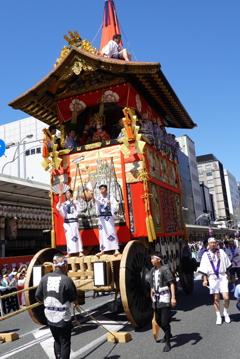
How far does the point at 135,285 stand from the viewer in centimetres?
618

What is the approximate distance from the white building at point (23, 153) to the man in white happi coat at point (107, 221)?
1822 cm

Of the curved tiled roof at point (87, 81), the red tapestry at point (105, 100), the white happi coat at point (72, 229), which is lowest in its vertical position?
the white happi coat at point (72, 229)

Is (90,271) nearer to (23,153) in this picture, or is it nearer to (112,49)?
(112,49)

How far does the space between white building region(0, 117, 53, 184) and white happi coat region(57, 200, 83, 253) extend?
1761cm

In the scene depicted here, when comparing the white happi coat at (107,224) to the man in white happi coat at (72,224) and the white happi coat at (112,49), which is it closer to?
the man in white happi coat at (72,224)

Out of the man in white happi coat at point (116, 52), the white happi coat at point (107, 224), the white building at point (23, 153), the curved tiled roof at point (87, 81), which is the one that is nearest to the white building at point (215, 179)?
the white building at point (23, 153)

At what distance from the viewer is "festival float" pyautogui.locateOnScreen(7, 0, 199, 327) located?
256 inches

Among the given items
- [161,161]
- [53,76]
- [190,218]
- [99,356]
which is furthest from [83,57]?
[190,218]

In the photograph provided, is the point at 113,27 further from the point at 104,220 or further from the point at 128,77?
the point at 104,220

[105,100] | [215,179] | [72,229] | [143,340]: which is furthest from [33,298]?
[215,179]

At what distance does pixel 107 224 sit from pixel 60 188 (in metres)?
1.78

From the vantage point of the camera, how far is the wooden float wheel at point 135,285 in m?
5.70

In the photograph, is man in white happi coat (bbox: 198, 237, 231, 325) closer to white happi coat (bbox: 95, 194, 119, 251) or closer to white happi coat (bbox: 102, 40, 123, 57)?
white happi coat (bbox: 95, 194, 119, 251)

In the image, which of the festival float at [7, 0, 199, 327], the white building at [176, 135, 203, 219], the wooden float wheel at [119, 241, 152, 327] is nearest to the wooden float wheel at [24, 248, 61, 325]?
the festival float at [7, 0, 199, 327]
